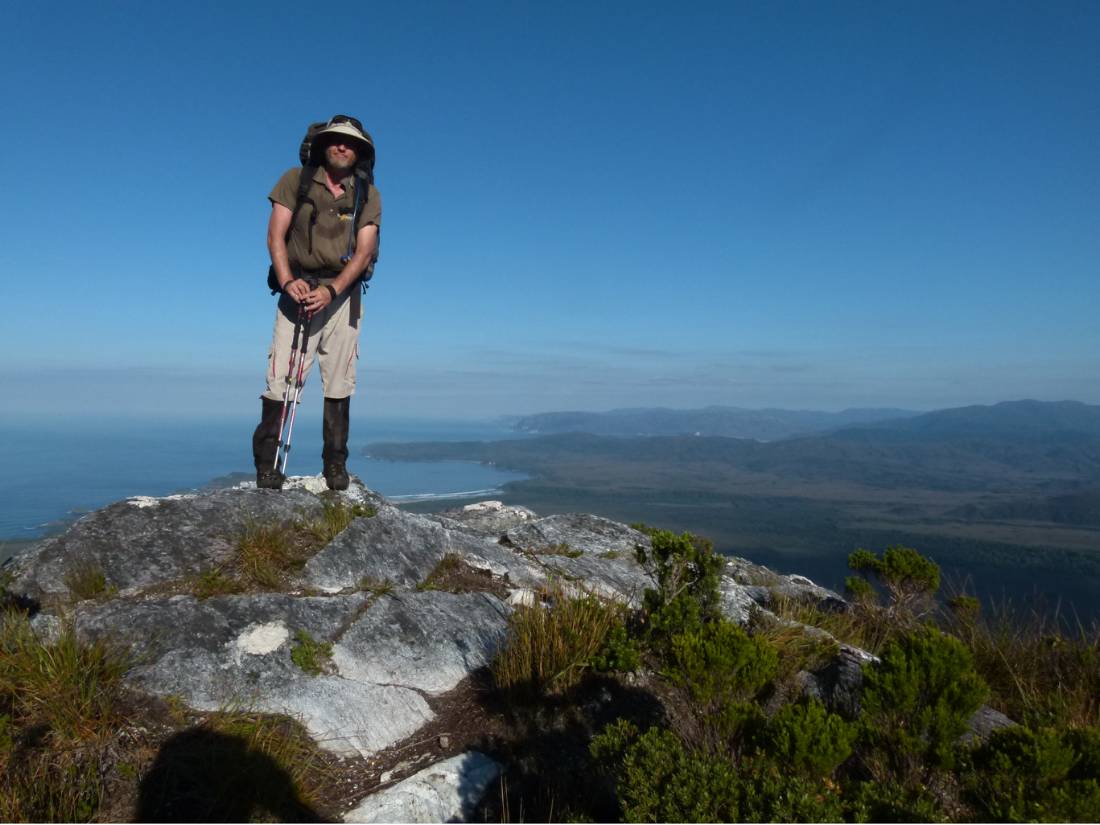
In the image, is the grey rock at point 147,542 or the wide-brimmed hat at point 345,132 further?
the wide-brimmed hat at point 345,132

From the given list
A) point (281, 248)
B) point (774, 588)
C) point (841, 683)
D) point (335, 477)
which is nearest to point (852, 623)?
point (774, 588)

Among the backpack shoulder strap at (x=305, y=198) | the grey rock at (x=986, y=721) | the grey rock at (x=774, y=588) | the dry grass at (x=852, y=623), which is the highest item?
the backpack shoulder strap at (x=305, y=198)

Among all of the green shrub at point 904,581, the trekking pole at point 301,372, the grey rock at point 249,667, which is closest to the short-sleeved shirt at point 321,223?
the trekking pole at point 301,372

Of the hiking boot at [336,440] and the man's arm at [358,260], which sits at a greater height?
the man's arm at [358,260]

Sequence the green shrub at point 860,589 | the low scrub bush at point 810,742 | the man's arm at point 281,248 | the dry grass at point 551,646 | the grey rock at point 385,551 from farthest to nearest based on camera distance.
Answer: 1. the green shrub at point 860,589
2. the man's arm at point 281,248
3. the grey rock at point 385,551
4. the dry grass at point 551,646
5. the low scrub bush at point 810,742

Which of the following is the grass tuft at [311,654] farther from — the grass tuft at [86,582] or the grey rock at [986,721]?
the grey rock at [986,721]

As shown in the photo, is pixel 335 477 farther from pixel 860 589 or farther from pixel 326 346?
pixel 860 589

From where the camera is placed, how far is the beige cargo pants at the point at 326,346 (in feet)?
23.7

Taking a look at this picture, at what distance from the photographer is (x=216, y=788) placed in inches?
130

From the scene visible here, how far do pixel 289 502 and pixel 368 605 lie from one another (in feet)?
7.07

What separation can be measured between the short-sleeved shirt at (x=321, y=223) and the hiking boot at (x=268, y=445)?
5.83 feet

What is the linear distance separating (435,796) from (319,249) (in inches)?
231

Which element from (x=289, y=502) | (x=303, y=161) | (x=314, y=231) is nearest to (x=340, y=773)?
(x=289, y=502)

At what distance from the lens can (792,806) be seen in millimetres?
2766
